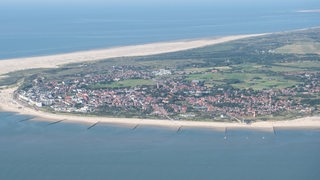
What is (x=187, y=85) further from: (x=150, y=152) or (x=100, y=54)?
(x=100, y=54)

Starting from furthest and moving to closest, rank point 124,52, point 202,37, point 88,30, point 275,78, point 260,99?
point 88,30, point 202,37, point 124,52, point 275,78, point 260,99

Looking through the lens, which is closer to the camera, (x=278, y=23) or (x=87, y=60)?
(x=87, y=60)

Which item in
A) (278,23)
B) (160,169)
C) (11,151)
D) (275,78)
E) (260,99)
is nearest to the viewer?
(160,169)

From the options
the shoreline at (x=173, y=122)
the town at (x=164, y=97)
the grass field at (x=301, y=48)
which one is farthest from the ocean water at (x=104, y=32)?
the shoreline at (x=173, y=122)

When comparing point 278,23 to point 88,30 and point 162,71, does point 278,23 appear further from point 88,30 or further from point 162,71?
point 162,71

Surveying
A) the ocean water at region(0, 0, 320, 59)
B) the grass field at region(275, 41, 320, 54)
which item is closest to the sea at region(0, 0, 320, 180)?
the grass field at region(275, 41, 320, 54)

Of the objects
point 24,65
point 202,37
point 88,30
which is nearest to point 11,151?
point 24,65

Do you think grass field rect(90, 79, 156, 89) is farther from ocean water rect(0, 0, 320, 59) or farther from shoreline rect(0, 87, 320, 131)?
ocean water rect(0, 0, 320, 59)

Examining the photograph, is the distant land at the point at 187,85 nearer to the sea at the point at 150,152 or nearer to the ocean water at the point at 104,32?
the sea at the point at 150,152
